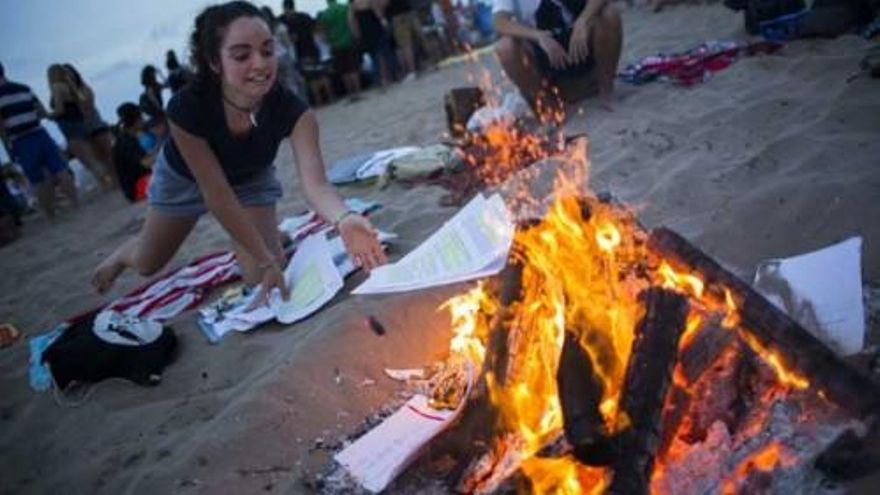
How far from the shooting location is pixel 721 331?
2100 millimetres

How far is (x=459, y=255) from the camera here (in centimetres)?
266

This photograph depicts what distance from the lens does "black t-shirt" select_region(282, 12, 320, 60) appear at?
12.9 m

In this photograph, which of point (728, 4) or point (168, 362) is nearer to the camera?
point (168, 362)

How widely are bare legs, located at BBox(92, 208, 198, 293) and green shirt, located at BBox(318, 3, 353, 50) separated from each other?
30.4 feet

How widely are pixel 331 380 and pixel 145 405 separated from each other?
3.07 ft

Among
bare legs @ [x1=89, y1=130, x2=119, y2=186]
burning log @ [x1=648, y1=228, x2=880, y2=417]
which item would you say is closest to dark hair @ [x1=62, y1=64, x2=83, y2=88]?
bare legs @ [x1=89, y1=130, x2=119, y2=186]

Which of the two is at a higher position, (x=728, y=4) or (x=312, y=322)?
(x=728, y=4)

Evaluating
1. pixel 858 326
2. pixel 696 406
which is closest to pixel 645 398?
pixel 696 406

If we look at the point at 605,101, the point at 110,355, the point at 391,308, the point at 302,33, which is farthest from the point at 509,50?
the point at 302,33

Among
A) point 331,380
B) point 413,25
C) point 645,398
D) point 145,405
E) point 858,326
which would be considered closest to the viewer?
point 645,398

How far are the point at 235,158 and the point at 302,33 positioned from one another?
392 inches

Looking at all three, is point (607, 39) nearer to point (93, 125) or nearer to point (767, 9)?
point (767, 9)

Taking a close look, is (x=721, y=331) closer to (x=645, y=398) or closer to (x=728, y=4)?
(x=645, y=398)

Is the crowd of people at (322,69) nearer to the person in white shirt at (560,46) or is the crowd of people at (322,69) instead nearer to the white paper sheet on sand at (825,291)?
the person in white shirt at (560,46)
